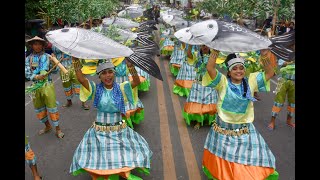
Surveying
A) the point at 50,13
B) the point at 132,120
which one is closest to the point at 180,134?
the point at 132,120

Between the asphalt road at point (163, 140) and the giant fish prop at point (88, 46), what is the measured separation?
2.01 metres

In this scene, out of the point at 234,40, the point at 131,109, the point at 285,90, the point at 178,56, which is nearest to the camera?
the point at 234,40

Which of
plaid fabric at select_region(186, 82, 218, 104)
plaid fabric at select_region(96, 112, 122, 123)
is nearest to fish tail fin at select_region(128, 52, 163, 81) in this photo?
plaid fabric at select_region(96, 112, 122, 123)

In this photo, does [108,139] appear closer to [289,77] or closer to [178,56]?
[289,77]

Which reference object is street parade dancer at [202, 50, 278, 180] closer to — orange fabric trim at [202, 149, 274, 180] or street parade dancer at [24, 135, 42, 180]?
orange fabric trim at [202, 149, 274, 180]

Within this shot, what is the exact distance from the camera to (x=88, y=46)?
3.70m

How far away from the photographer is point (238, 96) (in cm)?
430

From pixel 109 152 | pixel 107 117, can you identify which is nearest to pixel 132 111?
pixel 107 117

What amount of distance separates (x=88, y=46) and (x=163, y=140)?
3.18 m

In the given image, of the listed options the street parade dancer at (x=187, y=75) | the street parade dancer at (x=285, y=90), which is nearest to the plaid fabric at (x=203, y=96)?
the street parade dancer at (x=285, y=90)

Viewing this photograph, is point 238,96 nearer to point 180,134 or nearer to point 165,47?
point 180,134

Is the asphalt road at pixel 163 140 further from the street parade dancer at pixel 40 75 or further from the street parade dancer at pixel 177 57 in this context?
the street parade dancer at pixel 177 57

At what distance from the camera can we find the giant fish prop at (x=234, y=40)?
353 cm

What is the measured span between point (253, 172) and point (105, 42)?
2.44m
